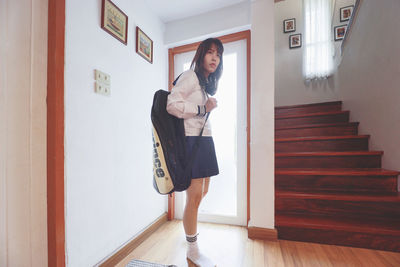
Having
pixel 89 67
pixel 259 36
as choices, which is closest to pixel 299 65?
pixel 259 36

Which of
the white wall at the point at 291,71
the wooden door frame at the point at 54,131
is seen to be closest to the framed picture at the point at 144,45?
the wooden door frame at the point at 54,131

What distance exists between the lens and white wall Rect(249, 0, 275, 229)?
1376mm

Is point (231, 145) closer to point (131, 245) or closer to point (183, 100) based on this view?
point (183, 100)

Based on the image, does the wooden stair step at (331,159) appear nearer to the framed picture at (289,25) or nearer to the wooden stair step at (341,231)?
the wooden stair step at (341,231)

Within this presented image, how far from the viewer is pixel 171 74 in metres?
1.88

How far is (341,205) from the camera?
1.37 meters

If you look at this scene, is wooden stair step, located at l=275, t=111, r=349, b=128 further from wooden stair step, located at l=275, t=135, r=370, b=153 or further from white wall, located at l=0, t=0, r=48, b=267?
white wall, located at l=0, t=0, r=48, b=267

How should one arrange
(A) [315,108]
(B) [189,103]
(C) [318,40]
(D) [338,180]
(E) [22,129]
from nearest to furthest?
(E) [22,129], (B) [189,103], (D) [338,180], (A) [315,108], (C) [318,40]

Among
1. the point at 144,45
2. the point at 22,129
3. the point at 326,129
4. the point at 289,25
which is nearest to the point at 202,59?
the point at 144,45

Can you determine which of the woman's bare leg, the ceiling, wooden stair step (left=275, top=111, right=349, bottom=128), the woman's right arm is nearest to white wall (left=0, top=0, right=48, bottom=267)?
the woman's right arm

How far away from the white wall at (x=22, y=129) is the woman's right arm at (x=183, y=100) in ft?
2.00

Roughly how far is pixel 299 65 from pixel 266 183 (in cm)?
288

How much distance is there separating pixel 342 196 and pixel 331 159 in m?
0.45

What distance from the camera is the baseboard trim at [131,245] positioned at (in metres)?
1.09
